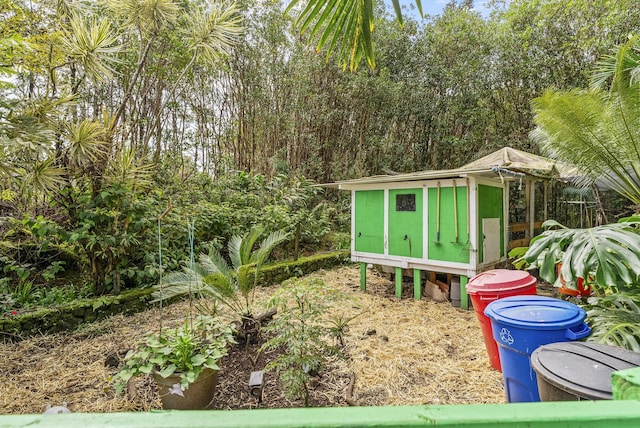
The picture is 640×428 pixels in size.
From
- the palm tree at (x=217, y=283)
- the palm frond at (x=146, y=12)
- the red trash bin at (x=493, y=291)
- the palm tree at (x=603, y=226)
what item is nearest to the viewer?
the palm tree at (x=603, y=226)

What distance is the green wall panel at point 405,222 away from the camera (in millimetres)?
4438

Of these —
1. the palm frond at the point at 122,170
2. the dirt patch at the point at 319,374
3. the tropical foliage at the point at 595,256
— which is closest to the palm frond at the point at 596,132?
the tropical foliage at the point at 595,256

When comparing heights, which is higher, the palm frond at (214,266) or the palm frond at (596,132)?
the palm frond at (596,132)

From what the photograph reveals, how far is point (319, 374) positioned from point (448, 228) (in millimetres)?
2616

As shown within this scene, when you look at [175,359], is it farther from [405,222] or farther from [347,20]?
[405,222]

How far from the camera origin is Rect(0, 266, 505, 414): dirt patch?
226 centimetres

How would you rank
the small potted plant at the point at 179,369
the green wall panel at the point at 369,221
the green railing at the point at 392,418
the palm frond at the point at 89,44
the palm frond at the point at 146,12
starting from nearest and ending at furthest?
the green railing at the point at 392,418, the small potted plant at the point at 179,369, the palm frond at the point at 89,44, the palm frond at the point at 146,12, the green wall panel at the point at 369,221

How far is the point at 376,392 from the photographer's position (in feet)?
7.73

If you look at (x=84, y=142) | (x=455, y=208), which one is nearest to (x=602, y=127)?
(x=455, y=208)

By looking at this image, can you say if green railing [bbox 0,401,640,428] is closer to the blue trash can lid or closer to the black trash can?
the black trash can

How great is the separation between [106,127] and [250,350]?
3.27 metres

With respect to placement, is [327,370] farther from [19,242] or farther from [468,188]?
[19,242]

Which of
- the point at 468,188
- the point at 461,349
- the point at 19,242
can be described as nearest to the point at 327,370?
the point at 461,349

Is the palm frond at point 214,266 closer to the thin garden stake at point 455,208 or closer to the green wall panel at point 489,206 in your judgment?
the thin garden stake at point 455,208
